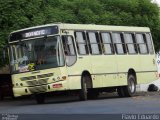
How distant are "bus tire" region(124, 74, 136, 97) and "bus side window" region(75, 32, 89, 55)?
361cm

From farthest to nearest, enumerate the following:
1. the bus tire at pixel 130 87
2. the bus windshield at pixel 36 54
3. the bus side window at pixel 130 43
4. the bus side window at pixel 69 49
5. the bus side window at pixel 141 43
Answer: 1. the bus side window at pixel 141 43
2. the bus side window at pixel 130 43
3. the bus tire at pixel 130 87
4. the bus side window at pixel 69 49
5. the bus windshield at pixel 36 54

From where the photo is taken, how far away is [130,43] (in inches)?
1052

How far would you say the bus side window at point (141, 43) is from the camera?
90.2ft

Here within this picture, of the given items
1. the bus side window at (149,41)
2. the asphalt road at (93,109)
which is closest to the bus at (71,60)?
the bus side window at (149,41)

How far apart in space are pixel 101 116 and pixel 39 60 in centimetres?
1344

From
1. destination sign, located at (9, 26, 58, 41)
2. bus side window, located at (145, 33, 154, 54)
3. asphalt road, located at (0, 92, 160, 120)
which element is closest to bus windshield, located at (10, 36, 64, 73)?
destination sign, located at (9, 26, 58, 41)

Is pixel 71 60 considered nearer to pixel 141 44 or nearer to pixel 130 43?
pixel 130 43

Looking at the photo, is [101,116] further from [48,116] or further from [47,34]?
[47,34]

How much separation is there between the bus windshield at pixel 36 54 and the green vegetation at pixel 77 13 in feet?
12.9

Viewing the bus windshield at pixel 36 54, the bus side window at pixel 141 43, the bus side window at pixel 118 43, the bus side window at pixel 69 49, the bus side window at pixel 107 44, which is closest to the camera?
the bus windshield at pixel 36 54

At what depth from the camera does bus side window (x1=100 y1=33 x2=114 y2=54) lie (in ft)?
81.5

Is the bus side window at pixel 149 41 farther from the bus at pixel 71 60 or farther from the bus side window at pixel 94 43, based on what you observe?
the bus side window at pixel 94 43

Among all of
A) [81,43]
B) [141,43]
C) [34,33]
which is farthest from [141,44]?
[34,33]

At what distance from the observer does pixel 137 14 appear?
36906 mm
